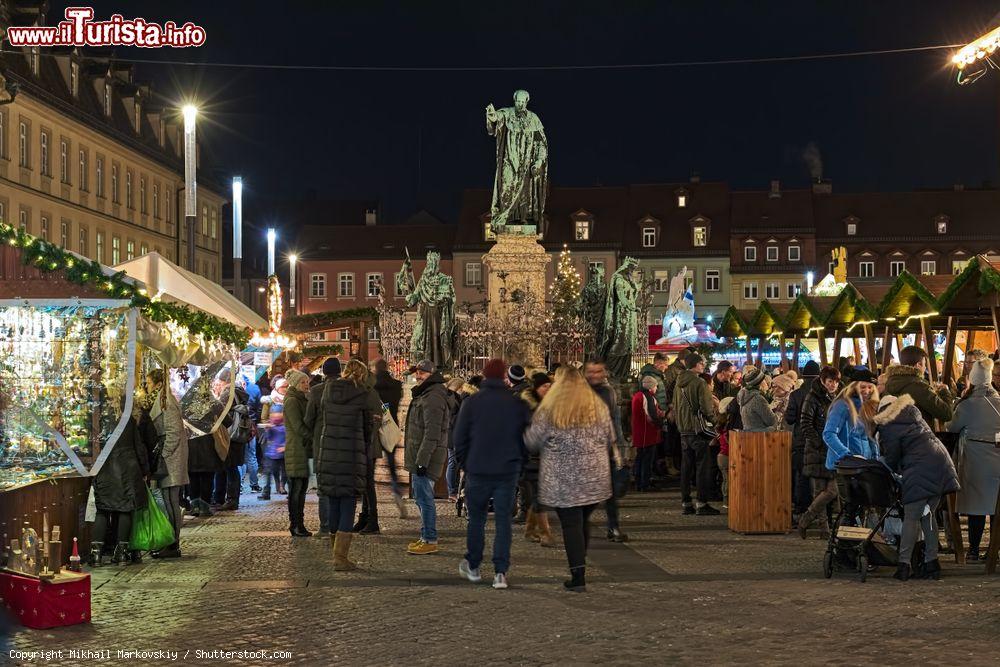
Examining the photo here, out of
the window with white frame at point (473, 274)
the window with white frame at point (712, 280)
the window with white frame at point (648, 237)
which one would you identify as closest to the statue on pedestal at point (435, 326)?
the window with white frame at point (473, 274)

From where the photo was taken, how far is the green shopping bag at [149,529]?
1305 cm

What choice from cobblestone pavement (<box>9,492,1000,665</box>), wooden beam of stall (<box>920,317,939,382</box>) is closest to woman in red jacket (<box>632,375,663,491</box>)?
wooden beam of stall (<box>920,317,939,382</box>)

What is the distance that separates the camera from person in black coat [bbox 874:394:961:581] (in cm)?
1180

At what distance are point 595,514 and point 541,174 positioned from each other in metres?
11.2

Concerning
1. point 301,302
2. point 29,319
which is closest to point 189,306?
point 29,319

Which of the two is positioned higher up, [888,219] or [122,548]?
[888,219]

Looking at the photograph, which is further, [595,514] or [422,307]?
[422,307]

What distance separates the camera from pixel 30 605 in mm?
9758

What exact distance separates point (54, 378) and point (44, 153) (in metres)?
44.5

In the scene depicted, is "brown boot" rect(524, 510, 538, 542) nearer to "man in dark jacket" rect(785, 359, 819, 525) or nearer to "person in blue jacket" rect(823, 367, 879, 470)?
"man in dark jacket" rect(785, 359, 819, 525)

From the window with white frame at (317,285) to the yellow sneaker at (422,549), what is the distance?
79.8 metres

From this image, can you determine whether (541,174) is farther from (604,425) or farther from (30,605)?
(30,605)

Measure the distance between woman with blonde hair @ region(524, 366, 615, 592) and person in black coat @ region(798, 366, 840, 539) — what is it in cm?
385

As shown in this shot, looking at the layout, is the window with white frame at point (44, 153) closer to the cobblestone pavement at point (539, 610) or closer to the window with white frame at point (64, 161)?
the window with white frame at point (64, 161)
